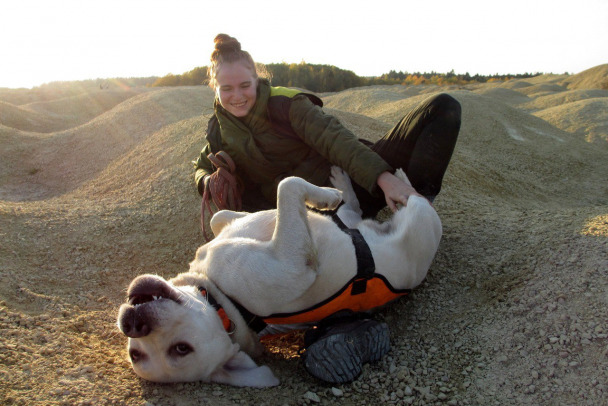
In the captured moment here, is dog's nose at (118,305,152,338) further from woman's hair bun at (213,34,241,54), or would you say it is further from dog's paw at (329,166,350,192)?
woman's hair bun at (213,34,241,54)

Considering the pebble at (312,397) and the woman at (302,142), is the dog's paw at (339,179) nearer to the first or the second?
the woman at (302,142)

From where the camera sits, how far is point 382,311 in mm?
2977

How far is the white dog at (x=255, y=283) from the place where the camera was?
2078 mm

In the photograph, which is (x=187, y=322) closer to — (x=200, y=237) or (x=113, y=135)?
(x=200, y=237)

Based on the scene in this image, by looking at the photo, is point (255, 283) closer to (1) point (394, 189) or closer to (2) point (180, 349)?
(2) point (180, 349)

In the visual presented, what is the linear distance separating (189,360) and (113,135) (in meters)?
6.64

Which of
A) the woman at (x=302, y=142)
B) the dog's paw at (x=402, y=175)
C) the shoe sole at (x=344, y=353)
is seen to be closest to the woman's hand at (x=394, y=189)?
the woman at (x=302, y=142)

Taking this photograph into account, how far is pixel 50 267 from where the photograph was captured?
3.32 m

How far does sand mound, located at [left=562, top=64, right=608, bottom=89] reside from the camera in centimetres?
2020

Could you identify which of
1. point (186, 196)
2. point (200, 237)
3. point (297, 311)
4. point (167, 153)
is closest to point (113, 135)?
point (167, 153)

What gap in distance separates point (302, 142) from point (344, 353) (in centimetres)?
196

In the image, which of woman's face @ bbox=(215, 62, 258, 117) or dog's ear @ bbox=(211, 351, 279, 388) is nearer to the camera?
dog's ear @ bbox=(211, 351, 279, 388)

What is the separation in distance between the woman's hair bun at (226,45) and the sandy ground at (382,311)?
5.31ft

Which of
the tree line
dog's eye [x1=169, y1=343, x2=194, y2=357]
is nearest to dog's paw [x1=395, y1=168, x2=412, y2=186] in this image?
dog's eye [x1=169, y1=343, x2=194, y2=357]
